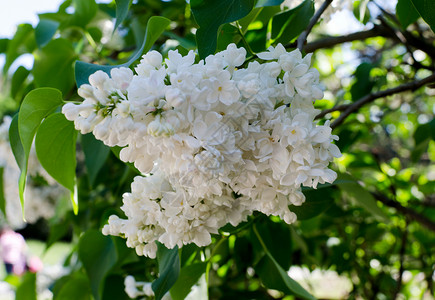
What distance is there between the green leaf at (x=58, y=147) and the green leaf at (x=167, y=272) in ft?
0.55

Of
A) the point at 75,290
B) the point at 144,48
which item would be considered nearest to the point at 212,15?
the point at 144,48

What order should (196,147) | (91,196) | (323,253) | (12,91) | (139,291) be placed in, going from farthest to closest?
(323,253), (91,196), (12,91), (139,291), (196,147)

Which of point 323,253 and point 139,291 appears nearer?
point 139,291

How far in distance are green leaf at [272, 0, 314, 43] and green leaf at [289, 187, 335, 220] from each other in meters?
0.23

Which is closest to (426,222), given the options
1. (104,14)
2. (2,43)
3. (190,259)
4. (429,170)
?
(190,259)

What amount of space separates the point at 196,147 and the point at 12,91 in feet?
2.99

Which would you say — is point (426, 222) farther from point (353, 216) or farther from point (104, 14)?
point (104, 14)

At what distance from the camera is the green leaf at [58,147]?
1.89 ft

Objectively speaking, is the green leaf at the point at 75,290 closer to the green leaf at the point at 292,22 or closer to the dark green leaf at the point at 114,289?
the dark green leaf at the point at 114,289

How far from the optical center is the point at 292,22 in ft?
2.15

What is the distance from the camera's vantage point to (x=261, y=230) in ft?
2.75

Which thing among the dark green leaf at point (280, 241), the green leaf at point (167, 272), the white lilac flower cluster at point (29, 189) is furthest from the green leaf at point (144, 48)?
the white lilac flower cluster at point (29, 189)

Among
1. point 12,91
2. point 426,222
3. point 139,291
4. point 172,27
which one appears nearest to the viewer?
point 139,291

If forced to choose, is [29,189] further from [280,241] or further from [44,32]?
[280,241]
